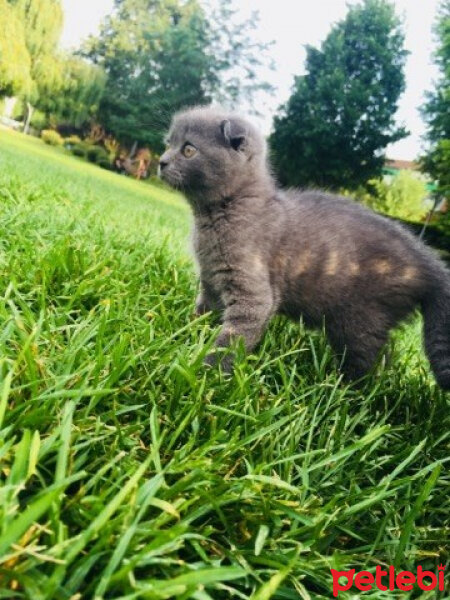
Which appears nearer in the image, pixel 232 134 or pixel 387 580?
pixel 387 580

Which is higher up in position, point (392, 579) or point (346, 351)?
point (346, 351)

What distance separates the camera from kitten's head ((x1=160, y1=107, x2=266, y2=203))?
104 inches

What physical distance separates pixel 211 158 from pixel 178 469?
1819 millimetres

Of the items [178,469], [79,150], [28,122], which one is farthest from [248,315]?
[28,122]

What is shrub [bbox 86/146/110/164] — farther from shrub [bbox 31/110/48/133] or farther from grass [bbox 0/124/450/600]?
grass [bbox 0/124/450/600]

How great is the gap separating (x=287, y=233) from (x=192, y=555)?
1766 millimetres

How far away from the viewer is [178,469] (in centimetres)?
117

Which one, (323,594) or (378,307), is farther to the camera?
(378,307)

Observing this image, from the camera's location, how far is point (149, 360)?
1.62 m

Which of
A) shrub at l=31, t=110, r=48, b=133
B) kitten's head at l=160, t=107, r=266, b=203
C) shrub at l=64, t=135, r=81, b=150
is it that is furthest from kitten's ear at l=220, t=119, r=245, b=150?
shrub at l=31, t=110, r=48, b=133

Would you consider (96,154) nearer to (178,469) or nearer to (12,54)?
(12,54)

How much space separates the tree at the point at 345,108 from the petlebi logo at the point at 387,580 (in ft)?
79.5

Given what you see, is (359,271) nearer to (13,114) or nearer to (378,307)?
(378,307)

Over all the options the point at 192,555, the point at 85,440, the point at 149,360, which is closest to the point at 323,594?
the point at 192,555
